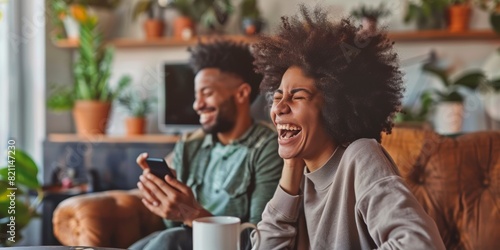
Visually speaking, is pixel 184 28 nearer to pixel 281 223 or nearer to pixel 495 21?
pixel 495 21

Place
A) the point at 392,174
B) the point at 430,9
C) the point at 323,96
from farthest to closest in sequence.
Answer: the point at 430,9
the point at 323,96
the point at 392,174

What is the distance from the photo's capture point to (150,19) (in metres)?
3.78

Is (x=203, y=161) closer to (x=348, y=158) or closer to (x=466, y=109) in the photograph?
(x=348, y=158)

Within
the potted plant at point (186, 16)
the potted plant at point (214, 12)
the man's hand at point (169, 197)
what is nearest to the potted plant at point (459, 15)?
the potted plant at point (214, 12)

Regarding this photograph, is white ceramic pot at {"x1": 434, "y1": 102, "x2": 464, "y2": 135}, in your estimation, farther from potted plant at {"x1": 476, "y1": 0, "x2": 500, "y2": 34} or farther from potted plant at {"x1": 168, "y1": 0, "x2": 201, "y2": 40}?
potted plant at {"x1": 168, "y1": 0, "x2": 201, "y2": 40}

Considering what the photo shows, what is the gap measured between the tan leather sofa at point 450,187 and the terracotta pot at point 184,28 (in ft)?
6.27

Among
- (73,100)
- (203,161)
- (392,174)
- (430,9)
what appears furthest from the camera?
(73,100)

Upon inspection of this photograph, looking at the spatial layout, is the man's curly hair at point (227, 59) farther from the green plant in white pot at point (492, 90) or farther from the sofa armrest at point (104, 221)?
the green plant in white pot at point (492, 90)

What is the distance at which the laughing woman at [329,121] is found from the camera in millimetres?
1025

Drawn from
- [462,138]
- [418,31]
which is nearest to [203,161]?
[462,138]

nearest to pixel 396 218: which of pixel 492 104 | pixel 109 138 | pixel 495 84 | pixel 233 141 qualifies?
pixel 233 141

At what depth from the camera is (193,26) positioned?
3715 mm

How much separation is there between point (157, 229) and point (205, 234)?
102cm

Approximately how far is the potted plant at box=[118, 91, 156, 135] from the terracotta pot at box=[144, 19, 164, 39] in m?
0.38
